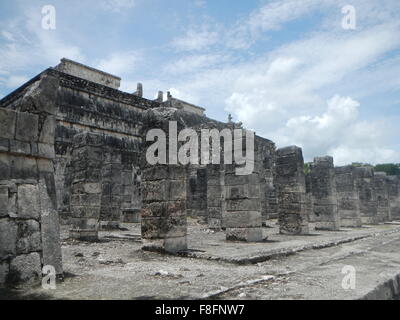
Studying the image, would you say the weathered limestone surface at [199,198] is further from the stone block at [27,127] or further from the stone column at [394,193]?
the stone column at [394,193]

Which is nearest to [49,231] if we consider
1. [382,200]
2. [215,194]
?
[215,194]

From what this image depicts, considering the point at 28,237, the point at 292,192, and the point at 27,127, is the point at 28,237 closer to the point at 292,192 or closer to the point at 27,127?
the point at 27,127

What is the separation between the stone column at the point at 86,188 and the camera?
29.8 feet

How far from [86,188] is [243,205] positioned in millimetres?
4361

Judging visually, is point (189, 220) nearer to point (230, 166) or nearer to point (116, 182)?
point (116, 182)

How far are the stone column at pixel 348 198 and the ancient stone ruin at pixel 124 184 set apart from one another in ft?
0.15

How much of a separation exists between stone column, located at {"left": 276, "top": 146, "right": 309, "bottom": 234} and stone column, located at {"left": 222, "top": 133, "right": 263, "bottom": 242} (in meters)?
2.52

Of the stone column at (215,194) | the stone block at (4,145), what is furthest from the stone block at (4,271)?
the stone column at (215,194)

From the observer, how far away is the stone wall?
3.86 meters

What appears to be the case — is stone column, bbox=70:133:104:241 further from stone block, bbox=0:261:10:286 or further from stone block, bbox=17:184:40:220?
stone block, bbox=0:261:10:286

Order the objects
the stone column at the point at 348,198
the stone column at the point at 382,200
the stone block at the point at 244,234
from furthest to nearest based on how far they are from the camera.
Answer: the stone column at the point at 382,200 → the stone column at the point at 348,198 → the stone block at the point at 244,234

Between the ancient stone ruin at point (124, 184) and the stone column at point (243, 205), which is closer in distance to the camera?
the ancient stone ruin at point (124, 184)

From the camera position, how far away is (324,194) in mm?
A: 13531

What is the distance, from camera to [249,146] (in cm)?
918
